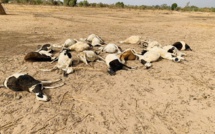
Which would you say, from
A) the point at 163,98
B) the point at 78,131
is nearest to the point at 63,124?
the point at 78,131

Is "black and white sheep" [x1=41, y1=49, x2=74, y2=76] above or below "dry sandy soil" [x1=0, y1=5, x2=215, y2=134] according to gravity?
above

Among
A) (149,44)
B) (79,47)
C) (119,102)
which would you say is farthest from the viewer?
(149,44)

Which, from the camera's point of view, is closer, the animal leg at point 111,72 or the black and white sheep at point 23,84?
the black and white sheep at point 23,84

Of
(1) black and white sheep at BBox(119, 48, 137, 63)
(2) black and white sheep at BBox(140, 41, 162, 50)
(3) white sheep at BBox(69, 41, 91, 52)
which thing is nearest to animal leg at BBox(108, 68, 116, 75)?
(1) black and white sheep at BBox(119, 48, 137, 63)

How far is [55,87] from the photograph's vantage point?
14.3 feet

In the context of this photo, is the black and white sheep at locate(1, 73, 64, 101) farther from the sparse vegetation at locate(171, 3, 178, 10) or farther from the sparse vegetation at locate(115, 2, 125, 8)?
the sparse vegetation at locate(171, 3, 178, 10)

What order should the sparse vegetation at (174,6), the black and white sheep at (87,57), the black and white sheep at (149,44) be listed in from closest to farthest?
the black and white sheep at (87,57) < the black and white sheep at (149,44) < the sparse vegetation at (174,6)

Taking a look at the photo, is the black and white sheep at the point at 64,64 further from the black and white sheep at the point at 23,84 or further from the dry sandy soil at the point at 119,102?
the black and white sheep at the point at 23,84

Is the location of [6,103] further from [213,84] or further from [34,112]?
[213,84]

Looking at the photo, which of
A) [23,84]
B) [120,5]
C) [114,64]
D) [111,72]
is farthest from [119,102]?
[120,5]

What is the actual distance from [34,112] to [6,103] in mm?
508

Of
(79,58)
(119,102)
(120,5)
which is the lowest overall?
(120,5)

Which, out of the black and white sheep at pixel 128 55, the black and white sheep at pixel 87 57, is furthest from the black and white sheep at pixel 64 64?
the black and white sheep at pixel 128 55

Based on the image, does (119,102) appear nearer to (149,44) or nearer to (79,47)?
(79,47)
